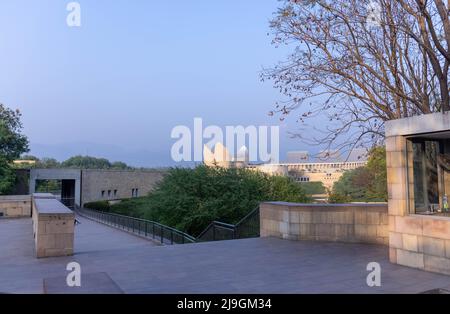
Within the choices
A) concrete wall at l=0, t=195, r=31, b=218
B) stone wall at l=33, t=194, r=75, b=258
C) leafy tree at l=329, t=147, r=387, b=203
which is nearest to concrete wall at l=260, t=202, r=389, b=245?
stone wall at l=33, t=194, r=75, b=258

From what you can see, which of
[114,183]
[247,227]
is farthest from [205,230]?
[114,183]

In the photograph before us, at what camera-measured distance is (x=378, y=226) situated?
30.4 ft

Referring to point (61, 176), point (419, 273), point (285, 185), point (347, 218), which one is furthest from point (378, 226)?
point (61, 176)

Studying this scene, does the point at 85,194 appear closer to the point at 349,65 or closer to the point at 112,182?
the point at 112,182

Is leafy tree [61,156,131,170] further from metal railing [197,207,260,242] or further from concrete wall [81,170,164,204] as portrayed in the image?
metal railing [197,207,260,242]

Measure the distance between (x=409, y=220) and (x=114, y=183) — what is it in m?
50.6

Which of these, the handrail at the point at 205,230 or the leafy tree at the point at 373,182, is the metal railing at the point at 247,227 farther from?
the leafy tree at the point at 373,182

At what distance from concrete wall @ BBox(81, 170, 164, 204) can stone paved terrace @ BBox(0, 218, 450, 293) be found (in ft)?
137

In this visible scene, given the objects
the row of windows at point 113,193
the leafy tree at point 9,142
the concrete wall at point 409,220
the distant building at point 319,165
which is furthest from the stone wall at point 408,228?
the row of windows at point 113,193

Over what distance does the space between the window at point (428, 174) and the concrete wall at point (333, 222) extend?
6.78 ft

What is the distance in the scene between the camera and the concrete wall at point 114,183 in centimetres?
5066

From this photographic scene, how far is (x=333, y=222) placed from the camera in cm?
978

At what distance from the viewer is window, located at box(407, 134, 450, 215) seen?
23.0ft
